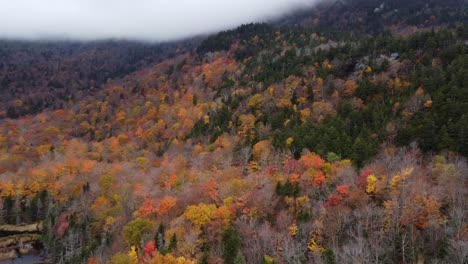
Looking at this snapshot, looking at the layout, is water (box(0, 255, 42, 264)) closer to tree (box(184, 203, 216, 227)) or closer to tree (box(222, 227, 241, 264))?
tree (box(184, 203, 216, 227))

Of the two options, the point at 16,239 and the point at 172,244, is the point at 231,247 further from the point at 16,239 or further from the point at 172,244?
the point at 16,239

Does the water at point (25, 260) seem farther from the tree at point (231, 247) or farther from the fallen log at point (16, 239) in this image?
the tree at point (231, 247)

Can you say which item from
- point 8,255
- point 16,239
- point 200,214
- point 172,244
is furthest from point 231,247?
point 16,239

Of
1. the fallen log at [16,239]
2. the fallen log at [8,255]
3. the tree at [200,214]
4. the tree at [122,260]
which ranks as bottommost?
the fallen log at [8,255]

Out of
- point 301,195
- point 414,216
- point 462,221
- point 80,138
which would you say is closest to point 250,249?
point 301,195

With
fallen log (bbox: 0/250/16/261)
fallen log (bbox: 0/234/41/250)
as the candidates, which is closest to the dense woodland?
fallen log (bbox: 0/234/41/250)

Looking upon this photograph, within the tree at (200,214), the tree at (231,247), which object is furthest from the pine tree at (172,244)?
the tree at (231,247)
